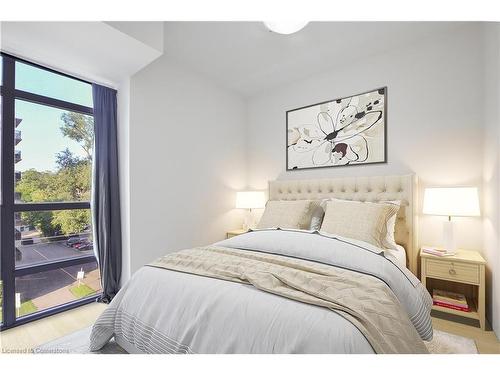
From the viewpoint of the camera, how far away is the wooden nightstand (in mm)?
1885

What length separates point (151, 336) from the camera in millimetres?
1323

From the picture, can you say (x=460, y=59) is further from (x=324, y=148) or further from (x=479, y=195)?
(x=324, y=148)

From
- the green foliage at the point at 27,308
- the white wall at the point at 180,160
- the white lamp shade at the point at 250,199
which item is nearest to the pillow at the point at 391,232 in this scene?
the white lamp shade at the point at 250,199

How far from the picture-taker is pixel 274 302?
3.57ft

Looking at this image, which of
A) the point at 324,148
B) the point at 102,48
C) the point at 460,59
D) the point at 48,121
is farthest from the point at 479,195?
the point at 48,121

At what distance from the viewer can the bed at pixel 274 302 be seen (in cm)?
96

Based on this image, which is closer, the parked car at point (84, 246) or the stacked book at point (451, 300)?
the stacked book at point (451, 300)

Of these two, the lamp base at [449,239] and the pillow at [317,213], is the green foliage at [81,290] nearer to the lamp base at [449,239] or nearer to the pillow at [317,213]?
the pillow at [317,213]

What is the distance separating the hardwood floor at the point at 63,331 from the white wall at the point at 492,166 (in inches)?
5.3

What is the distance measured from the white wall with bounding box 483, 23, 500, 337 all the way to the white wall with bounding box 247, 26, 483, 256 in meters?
0.11

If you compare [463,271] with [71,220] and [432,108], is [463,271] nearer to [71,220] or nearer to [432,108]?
[432,108]

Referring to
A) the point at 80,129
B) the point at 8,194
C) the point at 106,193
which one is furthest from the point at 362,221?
the point at 8,194

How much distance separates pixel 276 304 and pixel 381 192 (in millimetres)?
1935

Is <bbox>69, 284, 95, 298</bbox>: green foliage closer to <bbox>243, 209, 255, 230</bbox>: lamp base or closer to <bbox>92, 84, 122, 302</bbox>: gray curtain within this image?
<bbox>92, 84, 122, 302</bbox>: gray curtain
